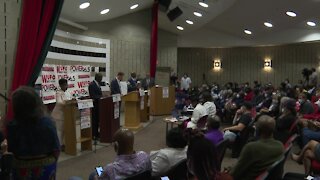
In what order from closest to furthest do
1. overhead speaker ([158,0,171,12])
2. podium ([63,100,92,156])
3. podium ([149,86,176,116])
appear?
podium ([63,100,92,156]) < podium ([149,86,176,116]) < overhead speaker ([158,0,171,12])

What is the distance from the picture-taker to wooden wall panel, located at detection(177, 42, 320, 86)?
1869cm

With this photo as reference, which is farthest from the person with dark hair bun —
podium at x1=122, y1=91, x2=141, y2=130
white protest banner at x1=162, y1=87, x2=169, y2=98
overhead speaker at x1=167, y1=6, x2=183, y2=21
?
overhead speaker at x1=167, y1=6, x2=183, y2=21

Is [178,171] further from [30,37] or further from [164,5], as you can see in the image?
[164,5]

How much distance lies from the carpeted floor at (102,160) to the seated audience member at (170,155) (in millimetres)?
2287

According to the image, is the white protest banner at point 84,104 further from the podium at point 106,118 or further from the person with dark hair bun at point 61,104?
the podium at point 106,118

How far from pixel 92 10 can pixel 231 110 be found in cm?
532

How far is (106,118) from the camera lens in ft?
24.8

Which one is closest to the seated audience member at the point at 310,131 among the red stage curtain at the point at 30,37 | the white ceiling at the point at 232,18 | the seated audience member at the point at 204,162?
the seated audience member at the point at 204,162

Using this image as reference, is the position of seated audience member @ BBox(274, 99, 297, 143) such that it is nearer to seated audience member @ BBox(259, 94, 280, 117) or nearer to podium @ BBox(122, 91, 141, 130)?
seated audience member @ BBox(259, 94, 280, 117)

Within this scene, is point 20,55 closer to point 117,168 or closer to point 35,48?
point 35,48

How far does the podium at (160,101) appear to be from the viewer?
1299cm

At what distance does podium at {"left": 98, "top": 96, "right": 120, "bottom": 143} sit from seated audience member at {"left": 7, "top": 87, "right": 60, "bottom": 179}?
4773 mm

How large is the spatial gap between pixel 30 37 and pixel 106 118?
2.92 metres

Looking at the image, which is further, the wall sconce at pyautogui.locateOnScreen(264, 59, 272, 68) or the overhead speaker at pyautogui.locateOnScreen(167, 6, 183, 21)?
the wall sconce at pyautogui.locateOnScreen(264, 59, 272, 68)
